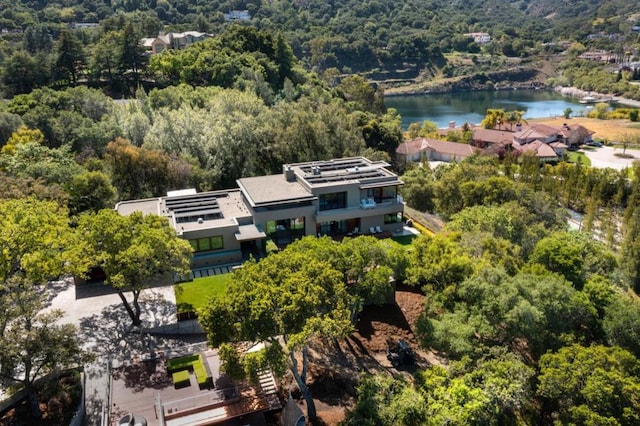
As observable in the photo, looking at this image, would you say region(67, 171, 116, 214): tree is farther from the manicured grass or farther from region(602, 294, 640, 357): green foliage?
the manicured grass

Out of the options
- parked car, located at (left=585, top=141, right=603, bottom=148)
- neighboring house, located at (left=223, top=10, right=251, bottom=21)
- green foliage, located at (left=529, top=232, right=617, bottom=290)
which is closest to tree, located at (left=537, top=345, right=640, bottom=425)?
green foliage, located at (left=529, top=232, right=617, bottom=290)

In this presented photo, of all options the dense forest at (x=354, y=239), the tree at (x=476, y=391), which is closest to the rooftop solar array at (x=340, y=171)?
the dense forest at (x=354, y=239)

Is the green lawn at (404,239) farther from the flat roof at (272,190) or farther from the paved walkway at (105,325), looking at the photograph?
the paved walkway at (105,325)

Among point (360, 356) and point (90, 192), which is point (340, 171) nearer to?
point (360, 356)

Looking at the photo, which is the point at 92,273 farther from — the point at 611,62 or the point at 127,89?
the point at 611,62

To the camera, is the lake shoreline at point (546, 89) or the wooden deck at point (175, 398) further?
the lake shoreline at point (546, 89)

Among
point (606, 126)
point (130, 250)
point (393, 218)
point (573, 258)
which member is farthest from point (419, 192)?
point (606, 126)
